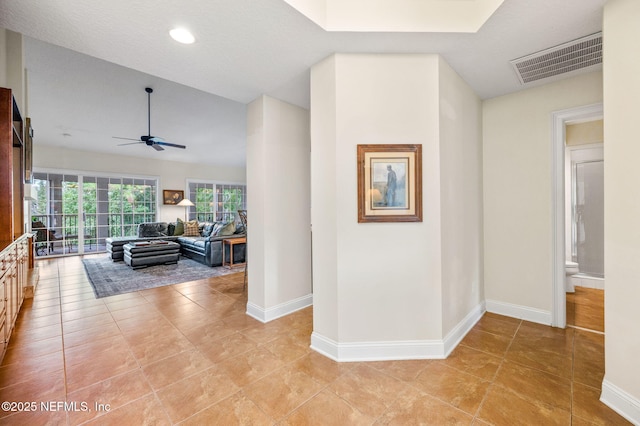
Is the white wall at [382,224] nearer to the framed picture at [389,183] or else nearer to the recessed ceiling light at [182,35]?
the framed picture at [389,183]

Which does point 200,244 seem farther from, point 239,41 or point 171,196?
point 239,41

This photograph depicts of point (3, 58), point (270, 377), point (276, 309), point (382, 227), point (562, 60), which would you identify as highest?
point (3, 58)

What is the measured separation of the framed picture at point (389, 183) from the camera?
222 cm

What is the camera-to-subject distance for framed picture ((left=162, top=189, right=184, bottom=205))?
866cm

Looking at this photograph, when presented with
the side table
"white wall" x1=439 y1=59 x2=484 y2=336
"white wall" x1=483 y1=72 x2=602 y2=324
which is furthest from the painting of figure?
the side table

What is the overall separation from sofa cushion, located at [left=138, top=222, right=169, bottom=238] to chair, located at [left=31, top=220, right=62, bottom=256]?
1939 millimetres

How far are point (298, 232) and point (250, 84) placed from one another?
5.55ft

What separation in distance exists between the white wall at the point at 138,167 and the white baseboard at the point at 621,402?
975 centimetres

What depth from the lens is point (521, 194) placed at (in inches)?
116

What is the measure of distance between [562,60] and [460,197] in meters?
1.40

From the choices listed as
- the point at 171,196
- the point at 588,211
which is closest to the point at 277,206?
the point at 588,211

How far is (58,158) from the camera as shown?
703cm

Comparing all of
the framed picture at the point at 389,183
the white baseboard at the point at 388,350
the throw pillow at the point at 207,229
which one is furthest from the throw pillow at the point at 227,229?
the framed picture at the point at 389,183

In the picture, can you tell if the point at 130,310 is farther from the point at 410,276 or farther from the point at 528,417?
the point at 528,417
